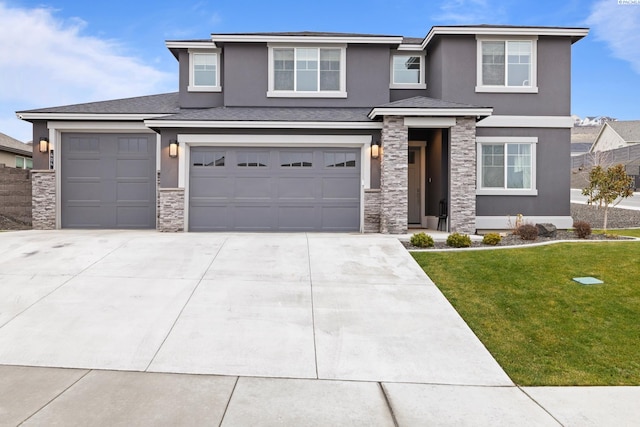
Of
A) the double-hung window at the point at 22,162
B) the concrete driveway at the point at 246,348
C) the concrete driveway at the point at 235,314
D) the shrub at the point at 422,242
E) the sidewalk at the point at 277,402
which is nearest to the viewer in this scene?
the sidewalk at the point at 277,402

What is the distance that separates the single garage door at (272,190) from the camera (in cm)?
1352

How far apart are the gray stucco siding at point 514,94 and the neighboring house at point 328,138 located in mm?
42

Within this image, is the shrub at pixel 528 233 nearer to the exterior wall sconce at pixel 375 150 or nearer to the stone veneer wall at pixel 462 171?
the stone veneer wall at pixel 462 171

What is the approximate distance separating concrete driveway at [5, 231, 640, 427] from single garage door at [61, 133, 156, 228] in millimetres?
5254

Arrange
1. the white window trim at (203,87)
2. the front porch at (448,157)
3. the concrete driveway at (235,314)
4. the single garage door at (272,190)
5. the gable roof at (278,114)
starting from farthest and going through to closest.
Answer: the white window trim at (203,87)
the single garage door at (272,190)
the gable roof at (278,114)
the front porch at (448,157)
the concrete driveway at (235,314)

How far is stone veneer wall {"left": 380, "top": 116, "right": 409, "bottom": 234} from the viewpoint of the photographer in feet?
42.9

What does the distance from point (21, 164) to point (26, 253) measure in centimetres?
1789

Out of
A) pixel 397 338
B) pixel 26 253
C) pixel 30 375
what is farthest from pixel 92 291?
pixel 397 338

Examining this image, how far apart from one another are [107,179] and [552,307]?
13918 mm

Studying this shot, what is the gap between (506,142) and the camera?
48.3 feet

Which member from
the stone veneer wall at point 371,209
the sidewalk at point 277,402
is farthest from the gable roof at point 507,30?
the sidewalk at point 277,402

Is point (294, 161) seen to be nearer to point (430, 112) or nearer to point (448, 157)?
point (430, 112)

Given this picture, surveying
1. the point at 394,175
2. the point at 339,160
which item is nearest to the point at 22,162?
the point at 339,160

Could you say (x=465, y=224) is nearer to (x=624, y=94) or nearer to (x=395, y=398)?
(x=395, y=398)
